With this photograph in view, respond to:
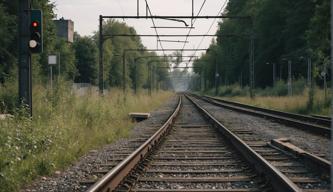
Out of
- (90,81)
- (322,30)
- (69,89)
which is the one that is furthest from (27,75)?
(90,81)

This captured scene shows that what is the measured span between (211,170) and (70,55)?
67710 millimetres

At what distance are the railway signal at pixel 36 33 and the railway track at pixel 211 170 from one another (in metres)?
3.56

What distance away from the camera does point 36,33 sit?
42.8 feet

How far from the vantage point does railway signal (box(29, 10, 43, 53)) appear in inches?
510

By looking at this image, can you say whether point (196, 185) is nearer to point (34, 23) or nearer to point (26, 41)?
point (34, 23)

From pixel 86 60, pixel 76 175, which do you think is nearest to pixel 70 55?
pixel 86 60

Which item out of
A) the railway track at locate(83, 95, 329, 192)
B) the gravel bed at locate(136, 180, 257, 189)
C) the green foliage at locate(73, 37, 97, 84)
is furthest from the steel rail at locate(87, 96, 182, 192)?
the green foliage at locate(73, 37, 97, 84)

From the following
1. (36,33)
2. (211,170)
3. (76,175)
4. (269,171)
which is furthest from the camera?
(36,33)

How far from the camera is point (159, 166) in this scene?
404 inches

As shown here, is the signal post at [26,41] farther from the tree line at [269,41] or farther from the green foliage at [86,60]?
the green foliage at [86,60]

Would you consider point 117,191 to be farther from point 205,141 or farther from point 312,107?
point 312,107

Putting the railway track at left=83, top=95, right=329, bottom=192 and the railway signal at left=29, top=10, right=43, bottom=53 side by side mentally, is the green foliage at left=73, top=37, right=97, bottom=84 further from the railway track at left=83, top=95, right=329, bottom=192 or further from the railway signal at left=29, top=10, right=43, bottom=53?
the railway track at left=83, top=95, right=329, bottom=192

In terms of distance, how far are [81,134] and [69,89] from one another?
233 inches

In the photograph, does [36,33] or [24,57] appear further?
[24,57]
